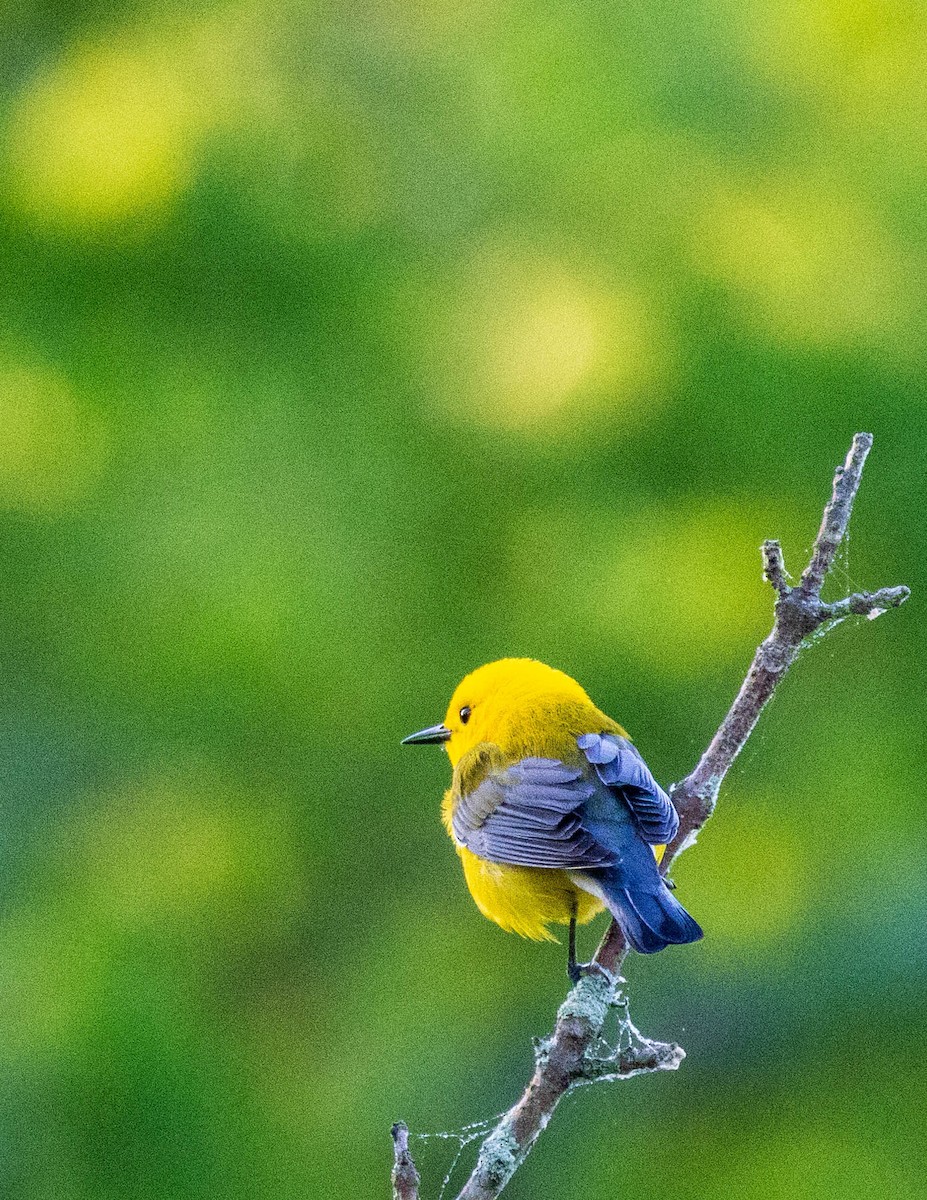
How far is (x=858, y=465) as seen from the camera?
1864 millimetres

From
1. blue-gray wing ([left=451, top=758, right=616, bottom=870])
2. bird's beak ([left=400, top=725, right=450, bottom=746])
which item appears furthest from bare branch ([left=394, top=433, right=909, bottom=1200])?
bird's beak ([left=400, top=725, right=450, bottom=746])

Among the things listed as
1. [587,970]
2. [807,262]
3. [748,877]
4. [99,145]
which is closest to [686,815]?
[587,970]

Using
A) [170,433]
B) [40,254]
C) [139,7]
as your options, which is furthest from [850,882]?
[139,7]

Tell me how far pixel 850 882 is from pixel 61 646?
2937mm

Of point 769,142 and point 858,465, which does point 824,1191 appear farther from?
point 769,142

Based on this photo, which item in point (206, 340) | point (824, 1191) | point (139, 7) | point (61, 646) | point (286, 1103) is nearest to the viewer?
point (824, 1191)

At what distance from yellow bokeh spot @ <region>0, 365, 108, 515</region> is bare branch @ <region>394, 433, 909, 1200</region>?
3.81 meters

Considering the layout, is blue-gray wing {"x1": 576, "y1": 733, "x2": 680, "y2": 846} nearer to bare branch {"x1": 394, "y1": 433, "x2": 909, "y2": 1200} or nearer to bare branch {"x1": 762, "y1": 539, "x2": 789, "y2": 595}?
bare branch {"x1": 394, "y1": 433, "x2": 909, "y2": 1200}

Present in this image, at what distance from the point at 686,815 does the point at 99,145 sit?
4.36 meters

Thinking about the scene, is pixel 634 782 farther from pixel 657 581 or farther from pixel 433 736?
pixel 657 581

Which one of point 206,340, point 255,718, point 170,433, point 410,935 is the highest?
point 206,340

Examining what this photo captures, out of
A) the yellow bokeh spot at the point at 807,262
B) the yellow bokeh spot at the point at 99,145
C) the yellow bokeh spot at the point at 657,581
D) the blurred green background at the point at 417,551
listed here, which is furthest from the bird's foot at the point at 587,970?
the yellow bokeh spot at the point at 99,145

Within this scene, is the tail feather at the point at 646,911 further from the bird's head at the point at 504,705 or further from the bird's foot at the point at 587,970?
the bird's head at the point at 504,705

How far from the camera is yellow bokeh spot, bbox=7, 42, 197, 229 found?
5750mm
